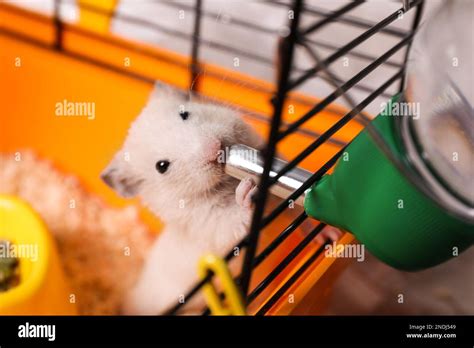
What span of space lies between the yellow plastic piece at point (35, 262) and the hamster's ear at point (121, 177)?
4.7 inches

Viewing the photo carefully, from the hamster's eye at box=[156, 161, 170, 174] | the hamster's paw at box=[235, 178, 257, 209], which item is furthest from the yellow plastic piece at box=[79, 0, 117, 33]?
the hamster's paw at box=[235, 178, 257, 209]

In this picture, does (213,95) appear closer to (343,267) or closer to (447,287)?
(343,267)

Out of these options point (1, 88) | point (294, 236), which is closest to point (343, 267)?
point (294, 236)

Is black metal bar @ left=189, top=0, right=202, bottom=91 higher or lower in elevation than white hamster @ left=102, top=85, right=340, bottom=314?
higher

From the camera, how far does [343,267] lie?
28.1 inches

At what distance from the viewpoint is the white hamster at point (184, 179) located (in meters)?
0.67

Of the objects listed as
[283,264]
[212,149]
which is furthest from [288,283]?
[212,149]

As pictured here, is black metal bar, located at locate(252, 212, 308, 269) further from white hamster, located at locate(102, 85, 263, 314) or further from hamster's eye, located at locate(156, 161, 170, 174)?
hamster's eye, located at locate(156, 161, 170, 174)

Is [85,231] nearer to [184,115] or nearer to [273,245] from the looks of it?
[184,115]

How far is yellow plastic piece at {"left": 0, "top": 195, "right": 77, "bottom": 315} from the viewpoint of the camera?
69cm

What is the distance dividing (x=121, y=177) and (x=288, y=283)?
0.29 m

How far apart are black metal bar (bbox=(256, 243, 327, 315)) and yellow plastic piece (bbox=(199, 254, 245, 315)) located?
0.07 meters

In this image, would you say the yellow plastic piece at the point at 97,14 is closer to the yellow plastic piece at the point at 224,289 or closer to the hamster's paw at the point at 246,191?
the hamster's paw at the point at 246,191
